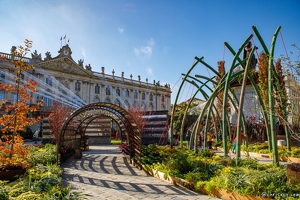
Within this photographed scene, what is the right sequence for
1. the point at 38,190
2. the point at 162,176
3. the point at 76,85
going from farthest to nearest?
the point at 76,85
the point at 162,176
the point at 38,190

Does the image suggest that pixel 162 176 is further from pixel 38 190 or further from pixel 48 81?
pixel 48 81

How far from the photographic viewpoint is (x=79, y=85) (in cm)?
5000

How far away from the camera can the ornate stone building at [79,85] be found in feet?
140

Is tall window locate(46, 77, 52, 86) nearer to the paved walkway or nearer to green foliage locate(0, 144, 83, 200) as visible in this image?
the paved walkway

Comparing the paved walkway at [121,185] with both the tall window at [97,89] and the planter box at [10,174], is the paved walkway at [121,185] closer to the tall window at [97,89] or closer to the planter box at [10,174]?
the planter box at [10,174]

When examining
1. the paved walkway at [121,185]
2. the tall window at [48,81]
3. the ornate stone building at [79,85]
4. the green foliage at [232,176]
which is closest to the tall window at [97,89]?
the ornate stone building at [79,85]

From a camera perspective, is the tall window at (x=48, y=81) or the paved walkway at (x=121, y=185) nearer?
the paved walkway at (x=121, y=185)

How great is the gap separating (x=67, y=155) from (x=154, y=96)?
52.3 meters

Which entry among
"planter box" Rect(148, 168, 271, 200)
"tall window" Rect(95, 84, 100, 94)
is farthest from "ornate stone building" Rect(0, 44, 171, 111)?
"planter box" Rect(148, 168, 271, 200)

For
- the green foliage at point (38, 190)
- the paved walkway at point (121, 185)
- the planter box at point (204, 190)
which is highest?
the green foliage at point (38, 190)

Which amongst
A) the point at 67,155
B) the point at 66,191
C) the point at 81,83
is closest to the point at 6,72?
the point at 81,83

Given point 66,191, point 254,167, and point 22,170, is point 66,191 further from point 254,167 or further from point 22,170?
point 254,167

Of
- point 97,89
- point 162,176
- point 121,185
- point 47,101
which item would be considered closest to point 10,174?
point 121,185

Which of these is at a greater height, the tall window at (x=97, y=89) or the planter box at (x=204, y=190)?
the tall window at (x=97, y=89)
